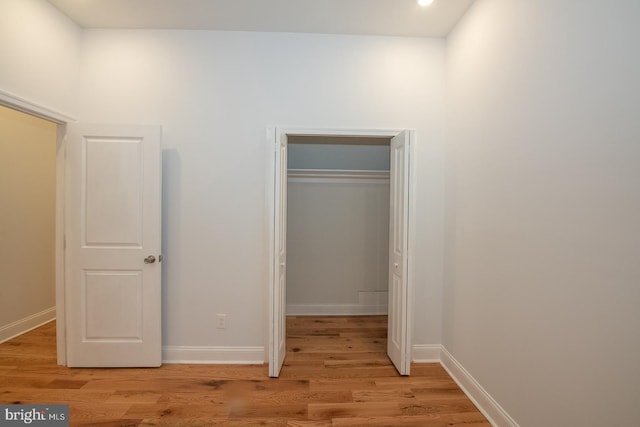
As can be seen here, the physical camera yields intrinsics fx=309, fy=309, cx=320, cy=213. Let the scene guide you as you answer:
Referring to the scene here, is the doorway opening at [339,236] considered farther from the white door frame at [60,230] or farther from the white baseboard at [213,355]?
the white door frame at [60,230]

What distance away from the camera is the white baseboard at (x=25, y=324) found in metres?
3.13

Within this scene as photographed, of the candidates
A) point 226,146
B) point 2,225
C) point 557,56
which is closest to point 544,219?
→ point 557,56

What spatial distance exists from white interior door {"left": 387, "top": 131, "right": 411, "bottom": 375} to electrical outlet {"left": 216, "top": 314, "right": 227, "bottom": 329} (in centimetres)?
151

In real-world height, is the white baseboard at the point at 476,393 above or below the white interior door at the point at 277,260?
below

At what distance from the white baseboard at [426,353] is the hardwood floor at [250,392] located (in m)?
0.08

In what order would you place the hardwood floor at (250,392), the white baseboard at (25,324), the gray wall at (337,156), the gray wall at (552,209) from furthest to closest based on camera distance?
the gray wall at (337,156) → the white baseboard at (25,324) → the hardwood floor at (250,392) → the gray wall at (552,209)

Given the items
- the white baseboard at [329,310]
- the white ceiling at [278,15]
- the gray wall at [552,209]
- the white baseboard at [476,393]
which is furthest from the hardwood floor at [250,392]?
the white ceiling at [278,15]

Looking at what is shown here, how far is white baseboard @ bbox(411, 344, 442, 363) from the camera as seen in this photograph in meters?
2.84

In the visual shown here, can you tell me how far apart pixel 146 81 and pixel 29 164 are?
2.00 meters

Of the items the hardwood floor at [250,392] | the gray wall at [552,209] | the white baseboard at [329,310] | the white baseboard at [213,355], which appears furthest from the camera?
the white baseboard at [329,310]

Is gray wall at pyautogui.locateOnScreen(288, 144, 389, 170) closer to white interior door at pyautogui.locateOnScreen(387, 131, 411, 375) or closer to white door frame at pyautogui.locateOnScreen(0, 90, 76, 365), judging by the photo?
white interior door at pyautogui.locateOnScreen(387, 131, 411, 375)

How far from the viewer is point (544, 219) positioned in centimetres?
164

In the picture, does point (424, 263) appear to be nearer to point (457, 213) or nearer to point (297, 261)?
point (457, 213)

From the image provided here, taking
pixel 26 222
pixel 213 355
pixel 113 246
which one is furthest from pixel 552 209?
pixel 26 222
